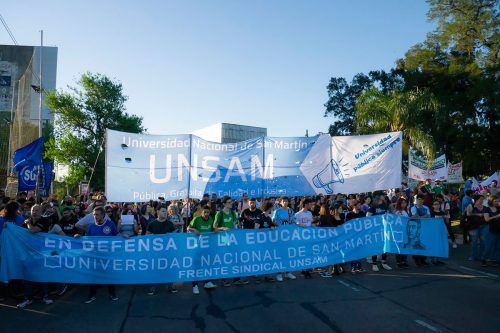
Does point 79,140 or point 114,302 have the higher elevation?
point 79,140

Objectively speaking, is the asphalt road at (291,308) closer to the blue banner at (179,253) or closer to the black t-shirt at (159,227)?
the blue banner at (179,253)

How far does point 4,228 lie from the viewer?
7.61 meters

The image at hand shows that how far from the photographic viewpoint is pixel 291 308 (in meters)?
7.09

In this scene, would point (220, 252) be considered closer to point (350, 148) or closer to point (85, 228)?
point (85, 228)

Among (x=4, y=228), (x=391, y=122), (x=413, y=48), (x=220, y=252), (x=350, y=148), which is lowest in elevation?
(x=220, y=252)

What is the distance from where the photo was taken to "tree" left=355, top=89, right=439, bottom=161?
73.5 ft

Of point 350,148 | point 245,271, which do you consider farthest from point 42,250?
point 350,148

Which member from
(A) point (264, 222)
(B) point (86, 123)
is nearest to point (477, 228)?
(A) point (264, 222)

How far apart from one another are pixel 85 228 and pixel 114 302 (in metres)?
2.15

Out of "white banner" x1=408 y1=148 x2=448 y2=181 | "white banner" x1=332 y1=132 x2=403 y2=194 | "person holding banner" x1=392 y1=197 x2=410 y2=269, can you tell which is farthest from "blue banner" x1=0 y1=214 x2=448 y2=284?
"white banner" x1=408 y1=148 x2=448 y2=181

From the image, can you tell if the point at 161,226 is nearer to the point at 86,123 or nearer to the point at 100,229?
the point at 100,229

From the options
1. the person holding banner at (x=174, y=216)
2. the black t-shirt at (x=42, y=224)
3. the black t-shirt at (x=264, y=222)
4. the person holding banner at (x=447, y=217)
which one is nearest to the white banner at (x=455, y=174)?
the person holding banner at (x=447, y=217)

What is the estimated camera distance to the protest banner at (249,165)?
9547mm

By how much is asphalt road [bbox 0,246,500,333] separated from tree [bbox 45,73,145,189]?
3901 cm
